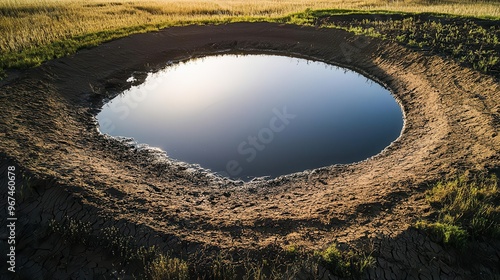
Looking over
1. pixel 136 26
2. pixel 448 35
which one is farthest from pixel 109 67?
pixel 448 35

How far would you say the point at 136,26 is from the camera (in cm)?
2056

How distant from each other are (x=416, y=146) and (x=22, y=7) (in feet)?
90.0

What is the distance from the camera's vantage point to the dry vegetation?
15.9 m

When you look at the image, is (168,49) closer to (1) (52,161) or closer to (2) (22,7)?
(1) (52,161)

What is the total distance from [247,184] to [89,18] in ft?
63.3

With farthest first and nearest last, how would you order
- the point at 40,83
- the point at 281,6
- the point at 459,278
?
1. the point at 281,6
2. the point at 40,83
3. the point at 459,278

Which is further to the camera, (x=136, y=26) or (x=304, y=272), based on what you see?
(x=136, y=26)

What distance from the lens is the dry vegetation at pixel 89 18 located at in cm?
1589

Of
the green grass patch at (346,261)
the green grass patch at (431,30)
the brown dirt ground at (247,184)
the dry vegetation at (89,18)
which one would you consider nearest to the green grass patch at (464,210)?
the brown dirt ground at (247,184)

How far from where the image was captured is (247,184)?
8.81m

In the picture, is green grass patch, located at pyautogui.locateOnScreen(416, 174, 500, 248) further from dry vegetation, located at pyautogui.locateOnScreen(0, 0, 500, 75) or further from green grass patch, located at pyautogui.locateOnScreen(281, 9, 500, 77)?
dry vegetation, located at pyautogui.locateOnScreen(0, 0, 500, 75)

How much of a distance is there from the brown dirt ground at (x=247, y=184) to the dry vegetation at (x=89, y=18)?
2.32m

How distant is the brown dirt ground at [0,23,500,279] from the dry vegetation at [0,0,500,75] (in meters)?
2.32

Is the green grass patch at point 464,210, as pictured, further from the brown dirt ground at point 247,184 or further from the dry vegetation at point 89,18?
the dry vegetation at point 89,18
